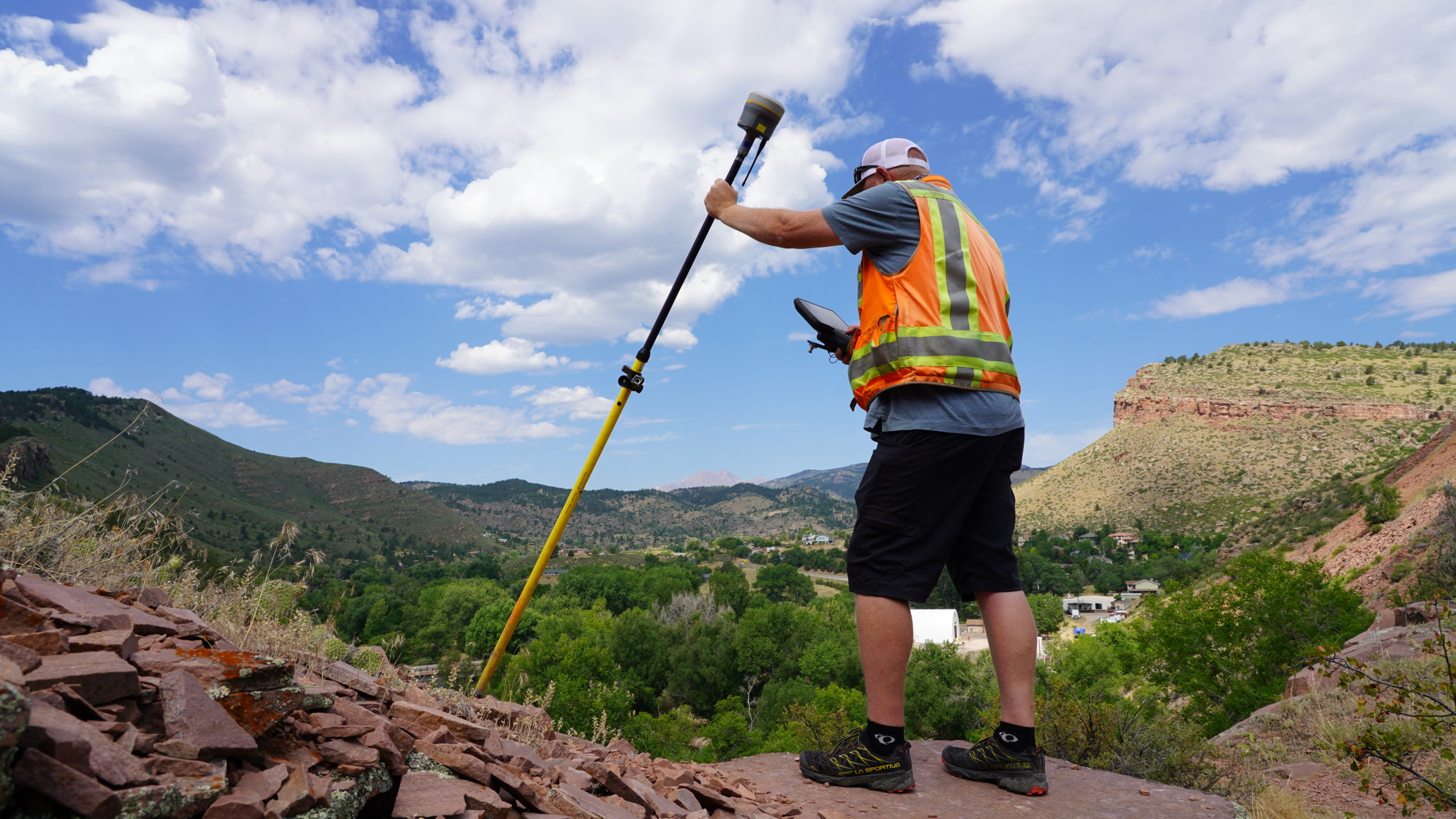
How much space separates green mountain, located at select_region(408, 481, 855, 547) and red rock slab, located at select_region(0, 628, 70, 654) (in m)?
120

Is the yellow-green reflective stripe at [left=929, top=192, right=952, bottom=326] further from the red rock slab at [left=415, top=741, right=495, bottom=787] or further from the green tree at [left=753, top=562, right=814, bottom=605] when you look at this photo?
the green tree at [left=753, top=562, right=814, bottom=605]

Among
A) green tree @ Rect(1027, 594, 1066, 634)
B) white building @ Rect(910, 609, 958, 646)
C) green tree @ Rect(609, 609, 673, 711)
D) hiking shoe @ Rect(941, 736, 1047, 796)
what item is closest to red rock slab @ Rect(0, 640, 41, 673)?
hiking shoe @ Rect(941, 736, 1047, 796)

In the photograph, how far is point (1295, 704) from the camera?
6676 millimetres

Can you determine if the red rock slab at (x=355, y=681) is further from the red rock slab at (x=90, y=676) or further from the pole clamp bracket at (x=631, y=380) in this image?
the pole clamp bracket at (x=631, y=380)

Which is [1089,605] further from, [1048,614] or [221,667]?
[221,667]

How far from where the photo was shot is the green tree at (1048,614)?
51.5 m

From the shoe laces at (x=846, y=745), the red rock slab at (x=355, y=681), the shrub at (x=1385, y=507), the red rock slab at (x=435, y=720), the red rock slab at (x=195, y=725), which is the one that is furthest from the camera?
the shrub at (x=1385, y=507)

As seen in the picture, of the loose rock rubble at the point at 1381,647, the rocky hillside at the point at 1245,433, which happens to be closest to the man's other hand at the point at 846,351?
the loose rock rubble at the point at 1381,647

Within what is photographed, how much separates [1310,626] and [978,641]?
38681mm

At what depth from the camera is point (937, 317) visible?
271 centimetres

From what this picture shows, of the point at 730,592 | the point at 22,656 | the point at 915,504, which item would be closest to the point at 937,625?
the point at 730,592

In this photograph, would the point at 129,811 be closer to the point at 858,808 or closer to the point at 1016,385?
the point at 858,808

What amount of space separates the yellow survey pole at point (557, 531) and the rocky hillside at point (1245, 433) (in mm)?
67214

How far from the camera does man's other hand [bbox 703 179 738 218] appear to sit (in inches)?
122
